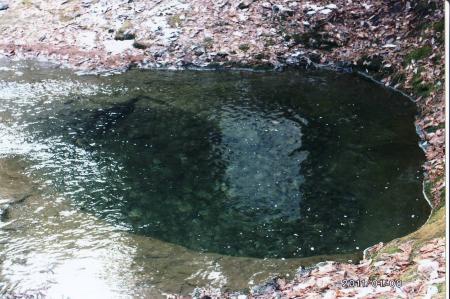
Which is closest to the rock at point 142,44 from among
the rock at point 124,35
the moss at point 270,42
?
the rock at point 124,35

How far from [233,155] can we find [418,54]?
5.50 metres

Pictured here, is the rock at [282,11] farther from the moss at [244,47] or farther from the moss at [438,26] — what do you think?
the moss at [438,26]

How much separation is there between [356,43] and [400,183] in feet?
19.6

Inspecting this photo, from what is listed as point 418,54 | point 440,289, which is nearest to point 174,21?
point 418,54

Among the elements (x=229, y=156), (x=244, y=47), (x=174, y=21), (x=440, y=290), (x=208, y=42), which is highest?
(x=174, y=21)

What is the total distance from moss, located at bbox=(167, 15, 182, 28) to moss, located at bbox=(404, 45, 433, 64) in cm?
678

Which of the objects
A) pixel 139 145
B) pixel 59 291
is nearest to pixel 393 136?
pixel 139 145

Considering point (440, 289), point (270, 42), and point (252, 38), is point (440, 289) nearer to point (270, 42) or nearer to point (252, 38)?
point (270, 42)

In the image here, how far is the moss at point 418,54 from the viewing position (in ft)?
36.8

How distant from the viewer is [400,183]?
8.01 m

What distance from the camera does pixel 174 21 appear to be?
582 inches

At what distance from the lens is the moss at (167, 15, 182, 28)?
14.7m
